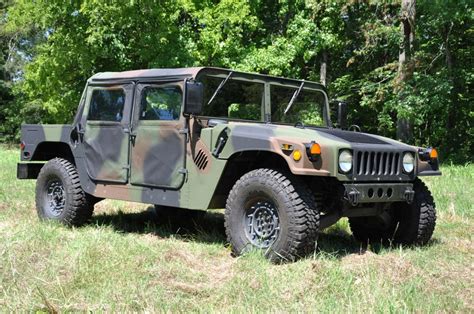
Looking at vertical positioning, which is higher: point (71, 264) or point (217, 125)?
point (217, 125)

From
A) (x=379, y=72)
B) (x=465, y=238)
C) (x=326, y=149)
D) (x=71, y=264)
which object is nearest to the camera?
(x=71, y=264)

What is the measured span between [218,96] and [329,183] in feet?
4.62

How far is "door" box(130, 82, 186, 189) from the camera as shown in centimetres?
610

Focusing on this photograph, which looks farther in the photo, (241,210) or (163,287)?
(241,210)

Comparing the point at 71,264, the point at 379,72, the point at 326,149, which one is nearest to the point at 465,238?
the point at 326,149

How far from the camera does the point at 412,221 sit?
6.14 m

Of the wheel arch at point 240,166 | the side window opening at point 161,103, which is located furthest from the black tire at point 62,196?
the wheel arch at point 240,166

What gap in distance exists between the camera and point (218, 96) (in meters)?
6.21

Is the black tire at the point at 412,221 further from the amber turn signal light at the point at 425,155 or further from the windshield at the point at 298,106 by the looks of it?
the windshield at the point at 298,106

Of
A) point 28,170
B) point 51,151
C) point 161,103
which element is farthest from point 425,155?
point 28,170

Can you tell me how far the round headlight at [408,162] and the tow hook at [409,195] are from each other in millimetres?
202

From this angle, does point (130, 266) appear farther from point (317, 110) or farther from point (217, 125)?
point (317, 110)

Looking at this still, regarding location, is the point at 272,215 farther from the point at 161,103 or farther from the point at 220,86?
the point at 161,103

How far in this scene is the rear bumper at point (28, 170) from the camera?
7801mm
